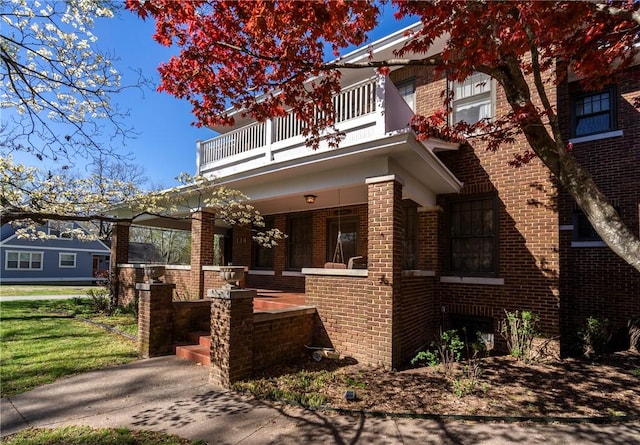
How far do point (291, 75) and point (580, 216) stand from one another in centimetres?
826

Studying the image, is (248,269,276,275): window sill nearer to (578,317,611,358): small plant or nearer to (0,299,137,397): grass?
(0,299,137,397): grass

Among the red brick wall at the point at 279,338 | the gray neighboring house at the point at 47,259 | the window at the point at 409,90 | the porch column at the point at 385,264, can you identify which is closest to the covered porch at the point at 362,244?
the porch column at the point at 385,264

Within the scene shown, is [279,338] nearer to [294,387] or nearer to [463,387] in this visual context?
[294,387]

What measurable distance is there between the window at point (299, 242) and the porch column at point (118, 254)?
5824 mm

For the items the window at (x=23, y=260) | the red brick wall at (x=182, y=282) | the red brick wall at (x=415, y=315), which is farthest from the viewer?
the window at (x=23, y=260)

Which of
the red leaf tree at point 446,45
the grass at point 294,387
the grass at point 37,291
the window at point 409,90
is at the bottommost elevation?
the grass at point 37,291

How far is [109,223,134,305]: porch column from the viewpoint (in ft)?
41.2

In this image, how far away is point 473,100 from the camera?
8922 millimetres

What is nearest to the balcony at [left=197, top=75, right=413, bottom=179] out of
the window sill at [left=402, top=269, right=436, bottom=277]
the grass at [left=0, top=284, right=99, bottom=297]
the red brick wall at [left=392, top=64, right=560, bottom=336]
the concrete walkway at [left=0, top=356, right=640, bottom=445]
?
the red brick wall at [left=392, top=64, right=560, bottom=336]

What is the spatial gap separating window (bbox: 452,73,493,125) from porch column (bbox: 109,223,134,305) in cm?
1130

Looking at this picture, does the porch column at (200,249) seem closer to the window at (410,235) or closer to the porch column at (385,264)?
the window at (410,235)

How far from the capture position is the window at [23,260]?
1240 inches

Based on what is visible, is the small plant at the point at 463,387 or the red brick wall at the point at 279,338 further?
the red brick wall at the point at 279,338

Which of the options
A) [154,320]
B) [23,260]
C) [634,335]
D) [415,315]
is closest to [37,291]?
[23,260]
